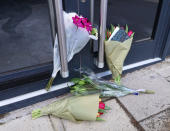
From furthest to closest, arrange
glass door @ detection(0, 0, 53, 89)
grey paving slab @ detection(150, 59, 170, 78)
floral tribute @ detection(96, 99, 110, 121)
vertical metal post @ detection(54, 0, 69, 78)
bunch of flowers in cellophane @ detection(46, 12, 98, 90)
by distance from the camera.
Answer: grey paving slab @ detection(150, 59, 170, 78), glass door @ detection(0, 0, 53, 89), floral tribute @ detection(96, 99, 110, 121), bunch of flowers in cellophane @ detection(46, 12, 98, 90), vertical metal post @ detection(54, 0, 69, 78)

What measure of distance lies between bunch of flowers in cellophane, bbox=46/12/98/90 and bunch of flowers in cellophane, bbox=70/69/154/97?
0.26 m

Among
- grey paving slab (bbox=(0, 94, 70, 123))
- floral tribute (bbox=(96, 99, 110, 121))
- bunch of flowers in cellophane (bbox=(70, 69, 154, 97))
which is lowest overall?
grey paving slab (bbox=(0, 94, 70, 123))

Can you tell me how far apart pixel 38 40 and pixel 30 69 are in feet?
1.65

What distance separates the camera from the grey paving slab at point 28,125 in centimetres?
134

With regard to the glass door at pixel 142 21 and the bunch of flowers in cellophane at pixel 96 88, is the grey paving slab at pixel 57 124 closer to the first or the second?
the bunch of flowers in cellophane at pixel 96 88

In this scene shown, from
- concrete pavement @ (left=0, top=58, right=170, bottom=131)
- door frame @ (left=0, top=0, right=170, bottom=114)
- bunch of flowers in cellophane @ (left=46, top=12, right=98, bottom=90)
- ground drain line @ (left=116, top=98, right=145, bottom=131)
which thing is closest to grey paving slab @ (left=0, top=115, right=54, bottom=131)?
concrete pavement @ (left=0, top=58, right=170, bottom=131)

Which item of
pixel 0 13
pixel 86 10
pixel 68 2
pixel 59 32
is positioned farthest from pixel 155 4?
pixel 0 13

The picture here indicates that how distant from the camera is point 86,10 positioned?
1.41m

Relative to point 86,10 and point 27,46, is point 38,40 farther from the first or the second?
point 86,10

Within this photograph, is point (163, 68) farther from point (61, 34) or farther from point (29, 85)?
point (29, 85)

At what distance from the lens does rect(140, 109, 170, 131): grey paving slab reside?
133 centimetres

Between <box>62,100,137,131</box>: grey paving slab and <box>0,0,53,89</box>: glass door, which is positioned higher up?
<box>0,0,53,89</box>: glass door

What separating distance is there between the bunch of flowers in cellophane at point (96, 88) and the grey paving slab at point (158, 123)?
0.29m

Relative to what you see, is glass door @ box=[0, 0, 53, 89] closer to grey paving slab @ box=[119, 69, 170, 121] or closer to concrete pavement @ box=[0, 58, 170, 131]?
concrete pavement @ box=[0, 58, 170, 131]
